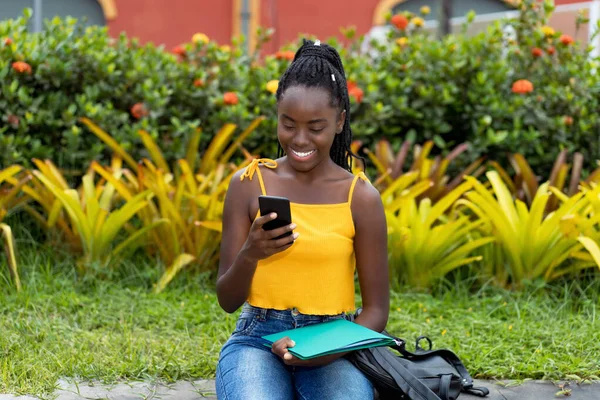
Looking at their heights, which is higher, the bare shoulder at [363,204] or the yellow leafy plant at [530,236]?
the bare shoulder at [363,204]

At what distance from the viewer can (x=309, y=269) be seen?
2172 millimetres

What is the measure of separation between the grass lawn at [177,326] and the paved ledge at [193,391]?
0.06m

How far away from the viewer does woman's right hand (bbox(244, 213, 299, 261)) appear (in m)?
1.92

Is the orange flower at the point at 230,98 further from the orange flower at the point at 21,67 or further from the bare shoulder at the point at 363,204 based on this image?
the bare shoulder at the point at 363,204

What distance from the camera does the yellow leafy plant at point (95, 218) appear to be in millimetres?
3803

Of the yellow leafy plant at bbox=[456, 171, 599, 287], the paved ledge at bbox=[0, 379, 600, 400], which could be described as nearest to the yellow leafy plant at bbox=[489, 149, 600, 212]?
the yellow leafy plant at bbox=[456, 171, 599, 287]

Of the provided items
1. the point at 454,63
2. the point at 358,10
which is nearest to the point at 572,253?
the point at 454,63

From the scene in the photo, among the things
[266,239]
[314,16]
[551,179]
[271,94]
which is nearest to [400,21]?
[271,94]

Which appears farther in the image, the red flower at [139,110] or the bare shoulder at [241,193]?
→ the red flower at [139,110]

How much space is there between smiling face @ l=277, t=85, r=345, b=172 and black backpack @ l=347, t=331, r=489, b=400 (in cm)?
55

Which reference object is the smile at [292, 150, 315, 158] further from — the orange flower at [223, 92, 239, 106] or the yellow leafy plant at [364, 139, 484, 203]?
the orange flower at [223, 92, 239, 106]

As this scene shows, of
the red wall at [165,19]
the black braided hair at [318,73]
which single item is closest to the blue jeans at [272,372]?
the black braided hair at [318,73]

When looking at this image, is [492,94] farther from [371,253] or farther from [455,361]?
[371,253]

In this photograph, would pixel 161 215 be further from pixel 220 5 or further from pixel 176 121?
pixel 220 5
